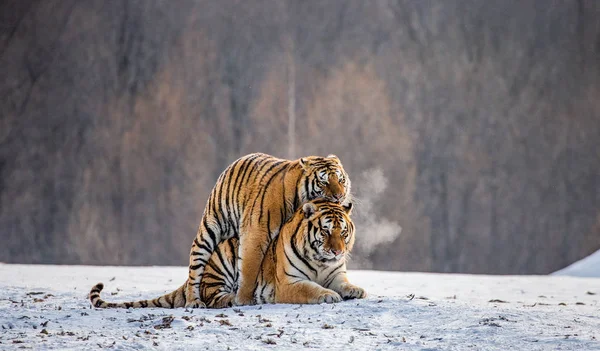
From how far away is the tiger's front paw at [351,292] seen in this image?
427 centimetres

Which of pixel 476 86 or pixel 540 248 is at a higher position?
pixel 476 86

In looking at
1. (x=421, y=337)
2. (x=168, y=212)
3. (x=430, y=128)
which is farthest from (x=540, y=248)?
(x=421, y=337)

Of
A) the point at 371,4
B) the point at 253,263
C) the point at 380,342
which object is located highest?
the point at 371,4

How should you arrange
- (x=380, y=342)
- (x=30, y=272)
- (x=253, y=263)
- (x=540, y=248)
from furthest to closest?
(x=540, y=248) < (x=30, y=272) < (x=253, y=263) < (x=380, y=342)

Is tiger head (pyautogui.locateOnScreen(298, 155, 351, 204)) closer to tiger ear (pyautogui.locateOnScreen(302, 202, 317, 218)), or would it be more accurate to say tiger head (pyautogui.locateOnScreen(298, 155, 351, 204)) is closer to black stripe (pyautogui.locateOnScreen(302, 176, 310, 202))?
black stripe (pyautogui.locateOnScreen(302, 176, 310, 202))

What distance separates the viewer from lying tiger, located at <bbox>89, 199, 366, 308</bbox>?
421cm

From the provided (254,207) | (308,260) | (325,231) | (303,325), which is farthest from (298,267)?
(303,325)

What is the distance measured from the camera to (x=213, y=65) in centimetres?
930

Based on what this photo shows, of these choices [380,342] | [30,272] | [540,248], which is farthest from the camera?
[540,248]

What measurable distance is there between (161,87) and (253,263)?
5308 millimetres

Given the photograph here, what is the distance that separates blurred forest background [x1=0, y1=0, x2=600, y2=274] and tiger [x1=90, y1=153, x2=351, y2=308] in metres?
4.51

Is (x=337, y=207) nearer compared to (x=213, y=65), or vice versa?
(x=337, y=207)

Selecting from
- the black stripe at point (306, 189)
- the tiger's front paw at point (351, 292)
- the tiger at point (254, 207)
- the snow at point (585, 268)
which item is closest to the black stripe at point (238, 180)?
the tiger at point (254, 207)

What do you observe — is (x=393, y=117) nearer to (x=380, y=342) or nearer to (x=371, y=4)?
(x=371, y=4)
